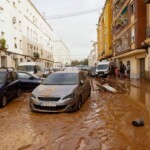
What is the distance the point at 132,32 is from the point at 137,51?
2889 mm

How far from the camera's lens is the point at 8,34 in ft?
108

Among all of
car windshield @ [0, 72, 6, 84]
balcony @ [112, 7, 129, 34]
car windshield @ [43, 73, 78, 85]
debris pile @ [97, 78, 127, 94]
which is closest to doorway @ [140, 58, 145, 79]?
balcony @ [112, 7, 129, 34]

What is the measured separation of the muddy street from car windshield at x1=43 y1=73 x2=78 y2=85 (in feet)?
4.19

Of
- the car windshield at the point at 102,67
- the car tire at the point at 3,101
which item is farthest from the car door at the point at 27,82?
the car windshield at the point at 102,67

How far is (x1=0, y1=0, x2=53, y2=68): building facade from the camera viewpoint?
31.2m

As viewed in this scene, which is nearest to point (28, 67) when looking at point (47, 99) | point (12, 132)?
point (47, 99)

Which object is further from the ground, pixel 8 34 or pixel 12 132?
pixel 8 34

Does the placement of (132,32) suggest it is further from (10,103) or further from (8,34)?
(10,103)

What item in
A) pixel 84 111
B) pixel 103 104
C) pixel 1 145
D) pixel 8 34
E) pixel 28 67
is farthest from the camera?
pixel 8 34

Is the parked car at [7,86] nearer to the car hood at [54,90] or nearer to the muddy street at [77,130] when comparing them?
the muddy street at [77,130]

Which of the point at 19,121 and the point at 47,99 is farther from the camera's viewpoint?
the point at 47,99

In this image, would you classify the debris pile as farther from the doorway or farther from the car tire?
the doorway

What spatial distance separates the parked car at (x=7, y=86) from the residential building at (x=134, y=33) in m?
17.7

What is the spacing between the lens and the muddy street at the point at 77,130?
6008mm
